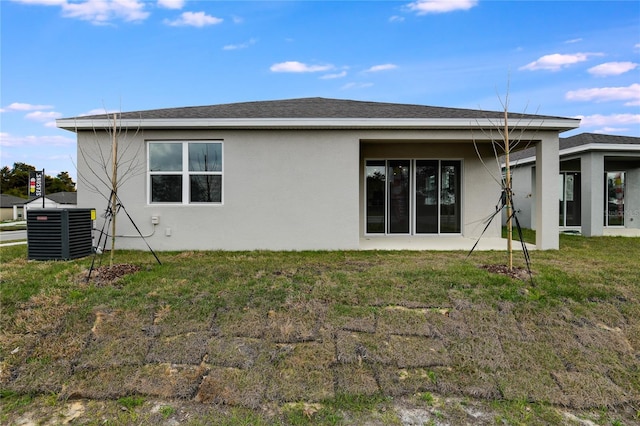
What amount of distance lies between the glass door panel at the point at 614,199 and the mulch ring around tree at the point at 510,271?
11999 millimetres

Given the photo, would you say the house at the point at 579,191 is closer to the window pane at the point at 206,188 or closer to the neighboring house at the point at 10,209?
the window pane at the point at 206,188

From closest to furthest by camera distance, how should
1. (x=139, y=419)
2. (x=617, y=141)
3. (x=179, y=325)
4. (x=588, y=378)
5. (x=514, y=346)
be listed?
(x=139, y=419)
(x=588, y=378)
(x=514, y=346)
(x=179, y=325)
(x=617, y=141)

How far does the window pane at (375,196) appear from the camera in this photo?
9781 mm

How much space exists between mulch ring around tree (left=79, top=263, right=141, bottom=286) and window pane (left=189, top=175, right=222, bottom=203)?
8.04 ft

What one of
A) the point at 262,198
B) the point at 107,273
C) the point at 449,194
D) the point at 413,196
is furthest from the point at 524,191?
the point at 107,273

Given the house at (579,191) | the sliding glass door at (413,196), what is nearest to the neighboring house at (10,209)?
the sliding glass door at (413,196)

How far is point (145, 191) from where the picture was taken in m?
7.69

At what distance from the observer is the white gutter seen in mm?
7340

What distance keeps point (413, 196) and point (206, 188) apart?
5627 mm

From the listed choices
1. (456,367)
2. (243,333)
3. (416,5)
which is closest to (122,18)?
(416,5)

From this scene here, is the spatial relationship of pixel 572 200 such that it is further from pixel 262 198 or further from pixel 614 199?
pixel 262 198

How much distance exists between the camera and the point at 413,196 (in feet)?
31.9

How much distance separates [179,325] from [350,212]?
189 inches

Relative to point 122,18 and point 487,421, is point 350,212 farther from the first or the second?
point 122,18
